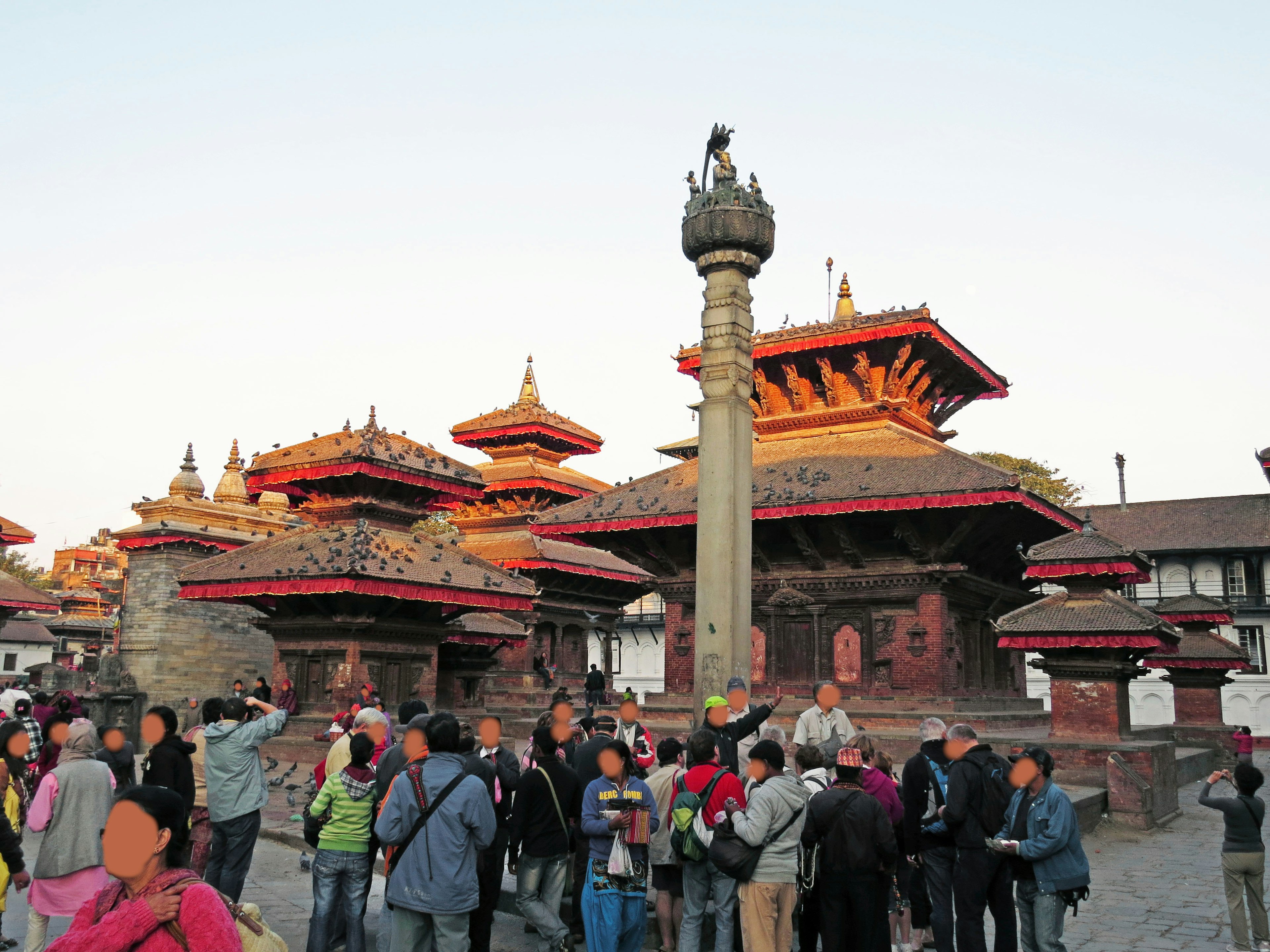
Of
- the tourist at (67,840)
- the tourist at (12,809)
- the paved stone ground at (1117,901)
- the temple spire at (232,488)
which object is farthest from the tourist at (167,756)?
the temple spire at (232,488)

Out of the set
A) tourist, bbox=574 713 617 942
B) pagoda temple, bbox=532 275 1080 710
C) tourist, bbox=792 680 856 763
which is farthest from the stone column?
pagoda temple, bbox=532 275 1080 710

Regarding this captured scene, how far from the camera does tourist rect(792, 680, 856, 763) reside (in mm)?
9336

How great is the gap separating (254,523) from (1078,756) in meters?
28.8

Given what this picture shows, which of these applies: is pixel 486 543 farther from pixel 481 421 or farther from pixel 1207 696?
pixel 1207 696

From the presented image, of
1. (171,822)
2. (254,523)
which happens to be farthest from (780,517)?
(254,523)

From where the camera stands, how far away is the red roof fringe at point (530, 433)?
42.7 m

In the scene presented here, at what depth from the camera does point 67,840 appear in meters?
6.92

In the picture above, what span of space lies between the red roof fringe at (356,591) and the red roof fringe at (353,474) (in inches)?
133

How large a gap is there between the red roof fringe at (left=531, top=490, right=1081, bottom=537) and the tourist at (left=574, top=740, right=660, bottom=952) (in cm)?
1258

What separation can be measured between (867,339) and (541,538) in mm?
15034

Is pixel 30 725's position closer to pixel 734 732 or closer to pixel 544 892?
pixel 544 892

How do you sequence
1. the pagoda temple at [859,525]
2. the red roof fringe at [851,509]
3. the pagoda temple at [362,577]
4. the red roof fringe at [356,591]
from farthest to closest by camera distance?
the pagoda temple at [362,577]
the red roof fringe at [356,591]
the pagoda temple at [859,525]
the red roof fringe at [851,509]

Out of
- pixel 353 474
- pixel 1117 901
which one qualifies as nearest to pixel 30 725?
pixel 1117 901

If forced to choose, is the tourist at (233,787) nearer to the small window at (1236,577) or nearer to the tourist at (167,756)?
the tourist at (167,756)
